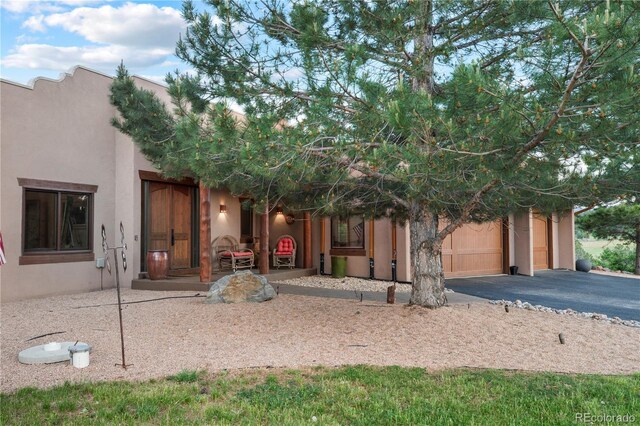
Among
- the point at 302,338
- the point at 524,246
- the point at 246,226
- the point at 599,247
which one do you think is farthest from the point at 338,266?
the point at 599,247

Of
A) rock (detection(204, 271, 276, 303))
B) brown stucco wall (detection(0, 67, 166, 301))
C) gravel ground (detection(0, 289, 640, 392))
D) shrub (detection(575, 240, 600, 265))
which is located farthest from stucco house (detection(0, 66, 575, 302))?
shrub (detection(575, 240, 600, 265))

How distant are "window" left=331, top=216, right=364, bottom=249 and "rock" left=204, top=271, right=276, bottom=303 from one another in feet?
15.1

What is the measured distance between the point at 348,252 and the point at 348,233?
52 centimetres

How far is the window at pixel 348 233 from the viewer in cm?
1189

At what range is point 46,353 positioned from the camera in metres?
4.48

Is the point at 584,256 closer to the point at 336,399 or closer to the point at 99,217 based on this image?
the point at 99,217

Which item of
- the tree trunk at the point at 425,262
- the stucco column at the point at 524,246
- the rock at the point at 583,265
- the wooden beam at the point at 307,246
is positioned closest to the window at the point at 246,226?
the wooden beam at the point at 307,246

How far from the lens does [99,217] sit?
9.42 m

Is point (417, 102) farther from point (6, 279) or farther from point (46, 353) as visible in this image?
point (6, 279)

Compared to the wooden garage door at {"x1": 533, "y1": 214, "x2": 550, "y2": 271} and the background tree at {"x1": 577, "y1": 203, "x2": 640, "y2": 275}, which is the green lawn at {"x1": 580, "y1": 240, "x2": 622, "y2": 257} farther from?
the wooden garage door at {"x1": 533, "y1": 214, "x2": 550, "y2": 271}

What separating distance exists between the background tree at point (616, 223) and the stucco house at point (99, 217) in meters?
3.15

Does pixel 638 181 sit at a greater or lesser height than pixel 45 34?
lesser

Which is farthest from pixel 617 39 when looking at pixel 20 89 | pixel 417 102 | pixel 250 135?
pixel 20 89

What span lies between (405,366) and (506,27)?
4.14 metres
